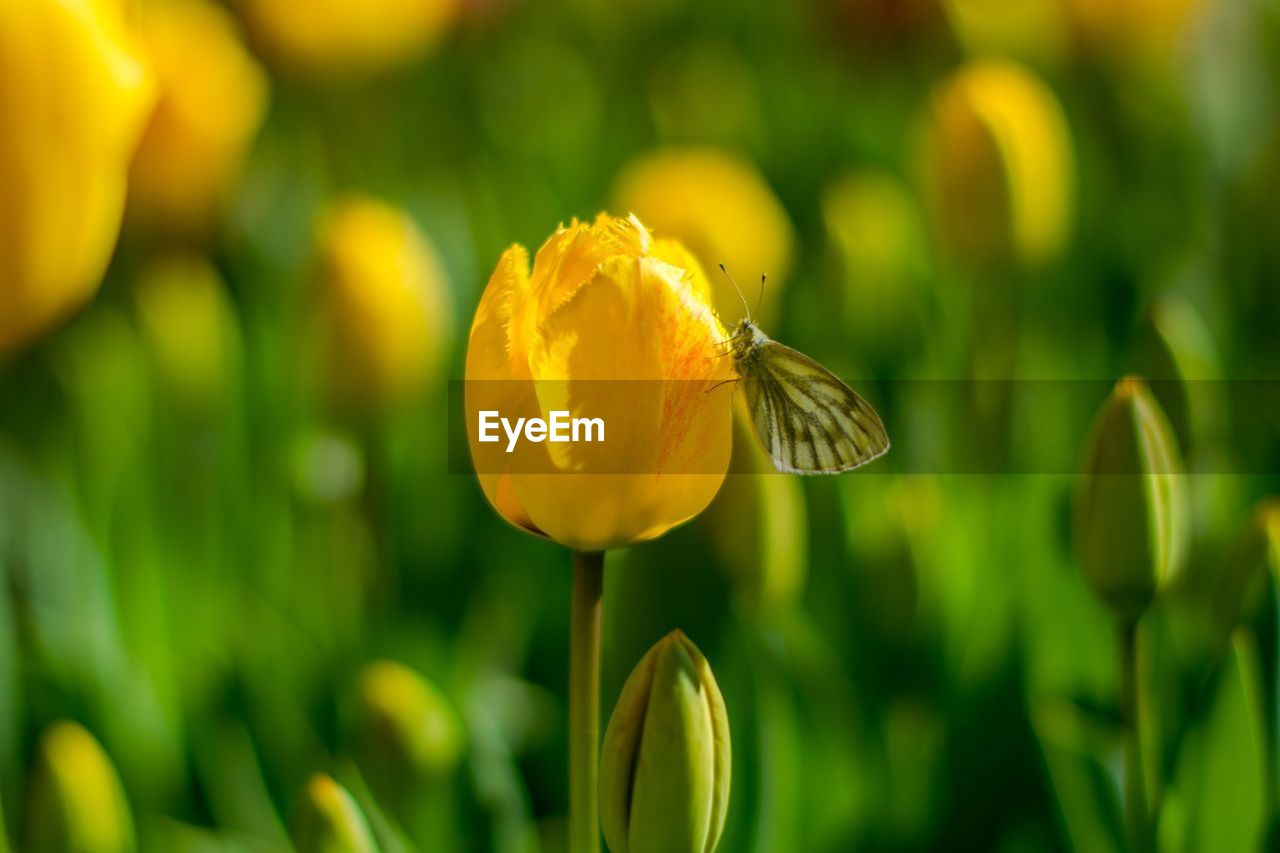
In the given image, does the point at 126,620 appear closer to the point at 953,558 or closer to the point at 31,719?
the point at 31,719

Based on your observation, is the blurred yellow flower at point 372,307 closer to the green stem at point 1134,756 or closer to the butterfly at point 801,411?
the butterfly at point 801,411

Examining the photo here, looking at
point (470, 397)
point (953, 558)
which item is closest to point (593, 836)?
point (470, 397)

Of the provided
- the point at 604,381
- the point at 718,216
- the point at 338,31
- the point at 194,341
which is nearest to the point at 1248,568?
the point at 604,381

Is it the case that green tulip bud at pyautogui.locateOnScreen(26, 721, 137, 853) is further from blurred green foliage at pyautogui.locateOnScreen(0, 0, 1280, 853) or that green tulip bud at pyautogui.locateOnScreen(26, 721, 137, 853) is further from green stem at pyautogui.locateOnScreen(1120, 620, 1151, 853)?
green stem at pyautogui.locateOnScreen(1120, 620, 1151, 853)

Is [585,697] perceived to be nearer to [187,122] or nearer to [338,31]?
[187,122]

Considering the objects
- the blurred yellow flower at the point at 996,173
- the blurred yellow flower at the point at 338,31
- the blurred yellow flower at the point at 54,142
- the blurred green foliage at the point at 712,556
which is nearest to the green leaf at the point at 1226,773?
the blurred green foliage at the point at 712,556
